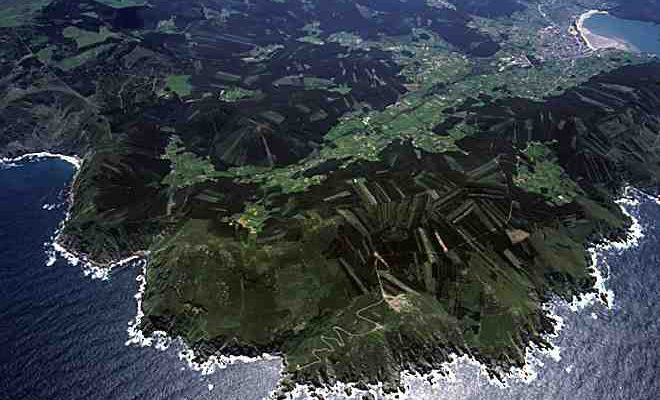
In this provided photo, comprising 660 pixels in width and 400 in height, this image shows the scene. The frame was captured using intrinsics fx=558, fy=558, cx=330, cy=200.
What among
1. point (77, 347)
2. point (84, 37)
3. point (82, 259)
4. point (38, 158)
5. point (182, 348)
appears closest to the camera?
point (77, 347)

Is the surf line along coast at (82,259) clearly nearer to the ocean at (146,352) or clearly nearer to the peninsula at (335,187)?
the ocean at (146,352)

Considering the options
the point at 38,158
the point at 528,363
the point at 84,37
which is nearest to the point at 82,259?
the point at 38,158

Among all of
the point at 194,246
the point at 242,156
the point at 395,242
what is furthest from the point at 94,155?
the point at 395,242

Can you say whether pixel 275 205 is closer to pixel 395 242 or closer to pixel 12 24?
pixel 395 242

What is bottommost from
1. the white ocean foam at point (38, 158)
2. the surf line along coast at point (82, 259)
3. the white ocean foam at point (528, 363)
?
the white ocean foam at point (38, 158)

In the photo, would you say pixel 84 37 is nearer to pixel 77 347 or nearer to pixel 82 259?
pixel 82 259

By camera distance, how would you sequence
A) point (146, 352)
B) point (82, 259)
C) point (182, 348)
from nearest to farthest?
1. point (146, 352)
2. point (182, 348)
3. point (82, 259)

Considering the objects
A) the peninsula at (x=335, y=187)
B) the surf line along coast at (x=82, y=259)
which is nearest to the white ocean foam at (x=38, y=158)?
the peninsula at (x=335, y=187)
